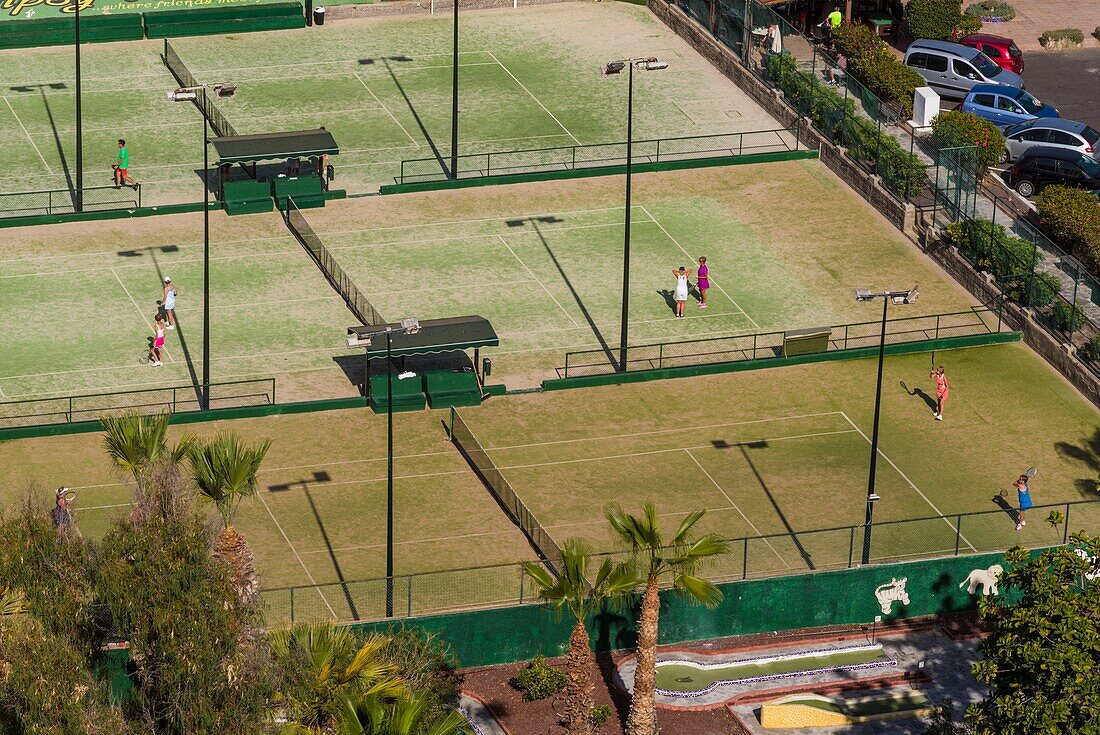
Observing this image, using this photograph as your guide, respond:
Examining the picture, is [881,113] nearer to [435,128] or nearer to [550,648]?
[435,128]

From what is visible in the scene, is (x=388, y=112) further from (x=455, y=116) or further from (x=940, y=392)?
(x=940, y=392)

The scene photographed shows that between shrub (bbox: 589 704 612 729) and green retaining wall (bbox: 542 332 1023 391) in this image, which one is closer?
shrub (bbox: 589 704 612 729)

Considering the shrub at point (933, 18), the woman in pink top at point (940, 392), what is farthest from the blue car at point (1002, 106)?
the woman in pink top at point (940, 392)

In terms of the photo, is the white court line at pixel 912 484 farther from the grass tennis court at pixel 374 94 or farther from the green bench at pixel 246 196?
the green bench at pixel 246 196

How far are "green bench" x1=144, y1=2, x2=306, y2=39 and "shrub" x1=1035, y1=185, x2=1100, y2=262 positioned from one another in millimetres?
28700

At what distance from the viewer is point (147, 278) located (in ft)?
214

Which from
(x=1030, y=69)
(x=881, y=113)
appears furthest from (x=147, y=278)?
(x=1030, y=69)

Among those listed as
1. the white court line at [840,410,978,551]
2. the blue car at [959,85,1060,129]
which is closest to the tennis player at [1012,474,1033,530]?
the white court line at [840,410,978,551]

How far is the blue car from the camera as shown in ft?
245

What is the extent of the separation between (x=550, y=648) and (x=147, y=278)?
20684mm

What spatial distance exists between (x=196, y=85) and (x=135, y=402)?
68.1 ft

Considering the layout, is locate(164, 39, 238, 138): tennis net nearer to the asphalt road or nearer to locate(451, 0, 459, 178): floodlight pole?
locate(451, 0, 459, 178): floodlight pole

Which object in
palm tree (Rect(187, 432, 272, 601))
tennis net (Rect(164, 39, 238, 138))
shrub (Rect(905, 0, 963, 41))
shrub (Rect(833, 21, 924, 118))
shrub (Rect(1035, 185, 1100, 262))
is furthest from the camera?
shrub (Rect(905, 0, 963, 41))

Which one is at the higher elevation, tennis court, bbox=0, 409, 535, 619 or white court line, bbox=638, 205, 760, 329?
white court line, bbox=638, 205, 760, 329
